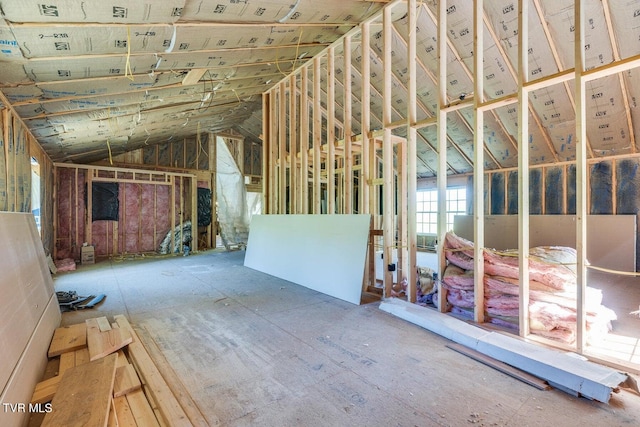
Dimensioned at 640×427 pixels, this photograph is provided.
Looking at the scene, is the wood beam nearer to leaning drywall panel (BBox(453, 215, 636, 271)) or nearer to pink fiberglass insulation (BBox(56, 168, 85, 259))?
leaning drywall panel (BBox(453, 215, 636, 271))

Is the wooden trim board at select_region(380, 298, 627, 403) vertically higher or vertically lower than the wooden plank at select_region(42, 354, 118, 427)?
lower

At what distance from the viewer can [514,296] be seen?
2984mm

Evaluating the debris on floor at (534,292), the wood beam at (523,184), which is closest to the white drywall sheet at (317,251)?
the debris on floor at (534,292)

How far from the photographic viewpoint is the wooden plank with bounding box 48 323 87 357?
8.12ft

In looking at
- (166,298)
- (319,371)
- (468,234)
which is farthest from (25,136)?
(468,234)

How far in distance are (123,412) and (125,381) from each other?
292 millimetres

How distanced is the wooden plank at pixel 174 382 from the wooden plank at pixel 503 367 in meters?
1.98

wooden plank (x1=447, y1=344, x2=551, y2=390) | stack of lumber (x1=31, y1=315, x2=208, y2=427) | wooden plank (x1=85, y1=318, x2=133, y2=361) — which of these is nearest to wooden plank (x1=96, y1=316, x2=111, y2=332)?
wooden plank (x1=85, y1=318, x2=133, y2=361)

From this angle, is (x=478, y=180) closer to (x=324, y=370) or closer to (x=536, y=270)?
(x=536, y=270)

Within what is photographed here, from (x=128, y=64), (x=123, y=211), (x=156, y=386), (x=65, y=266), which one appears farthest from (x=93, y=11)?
(x=123, y=211)

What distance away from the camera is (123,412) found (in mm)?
1751

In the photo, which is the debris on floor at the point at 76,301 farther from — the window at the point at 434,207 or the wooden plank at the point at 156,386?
the window at the point at 434,207

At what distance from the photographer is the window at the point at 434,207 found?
8.59 metres

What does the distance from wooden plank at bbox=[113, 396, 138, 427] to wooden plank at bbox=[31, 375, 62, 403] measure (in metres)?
0.38
